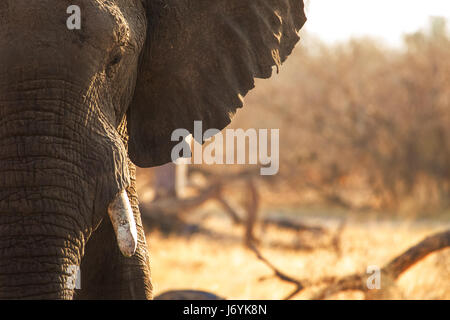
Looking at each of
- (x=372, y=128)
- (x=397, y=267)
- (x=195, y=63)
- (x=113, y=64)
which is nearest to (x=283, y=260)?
(x=397, y=267)

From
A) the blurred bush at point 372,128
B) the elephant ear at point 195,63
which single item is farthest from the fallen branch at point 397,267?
the blurred bush at point 372,128

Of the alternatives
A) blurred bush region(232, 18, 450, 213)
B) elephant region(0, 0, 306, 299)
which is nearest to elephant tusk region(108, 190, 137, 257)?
elephant region(0, 0, 306, 299)

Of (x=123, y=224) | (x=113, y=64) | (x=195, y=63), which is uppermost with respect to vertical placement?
(x=195, y=63)

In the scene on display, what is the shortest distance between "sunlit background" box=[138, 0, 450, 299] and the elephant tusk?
365cm

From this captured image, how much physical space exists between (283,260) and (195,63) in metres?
6.05

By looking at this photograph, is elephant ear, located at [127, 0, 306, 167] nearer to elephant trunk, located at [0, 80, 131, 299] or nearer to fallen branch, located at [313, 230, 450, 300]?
elephant trunk, located at [0, 80, 131, 299]

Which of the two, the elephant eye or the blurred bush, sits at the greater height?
the blurred bush

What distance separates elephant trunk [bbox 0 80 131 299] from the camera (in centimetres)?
226

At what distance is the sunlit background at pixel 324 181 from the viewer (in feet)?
29.4

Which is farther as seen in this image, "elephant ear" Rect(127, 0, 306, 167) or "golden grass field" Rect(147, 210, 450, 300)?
"golden grass field" Rect(147, 210, 450, 300)

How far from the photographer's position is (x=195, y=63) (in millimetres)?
3262

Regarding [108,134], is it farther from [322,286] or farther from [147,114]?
[322,286]

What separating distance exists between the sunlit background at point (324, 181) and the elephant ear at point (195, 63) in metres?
2.92

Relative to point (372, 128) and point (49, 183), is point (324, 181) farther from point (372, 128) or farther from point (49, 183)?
point (49, 183)
